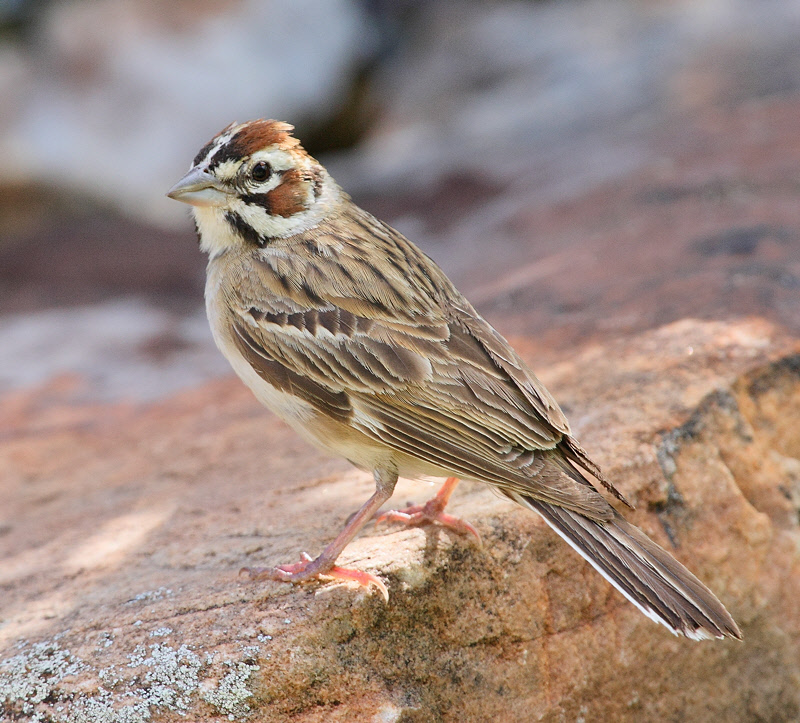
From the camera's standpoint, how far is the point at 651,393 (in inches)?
189

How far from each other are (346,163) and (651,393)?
9579mm

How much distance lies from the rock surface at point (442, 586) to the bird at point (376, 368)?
0.22m

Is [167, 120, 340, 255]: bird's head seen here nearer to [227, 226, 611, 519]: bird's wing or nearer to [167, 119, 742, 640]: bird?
[167, 119, 742, 640]: bird

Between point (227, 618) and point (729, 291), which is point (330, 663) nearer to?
point (227, 618)

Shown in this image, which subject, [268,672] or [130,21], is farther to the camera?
[130,21]

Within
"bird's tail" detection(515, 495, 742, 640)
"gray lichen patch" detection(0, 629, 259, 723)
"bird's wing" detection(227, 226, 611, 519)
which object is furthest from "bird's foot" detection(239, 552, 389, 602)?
"bird's tail" detection(515, 495, 742, 640)

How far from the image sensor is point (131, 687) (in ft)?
11.3

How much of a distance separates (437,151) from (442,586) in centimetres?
997

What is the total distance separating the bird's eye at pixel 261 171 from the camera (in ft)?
15.4

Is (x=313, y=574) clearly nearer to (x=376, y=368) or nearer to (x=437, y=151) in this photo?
(x=376, y=368)

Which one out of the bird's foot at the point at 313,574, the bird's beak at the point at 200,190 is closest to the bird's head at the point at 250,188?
the bird's beak at the point at 200,190

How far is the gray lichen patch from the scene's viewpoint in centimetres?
340

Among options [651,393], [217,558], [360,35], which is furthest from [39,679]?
[360,35]

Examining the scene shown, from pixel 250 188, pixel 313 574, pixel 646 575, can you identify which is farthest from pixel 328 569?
pixel 250 188
